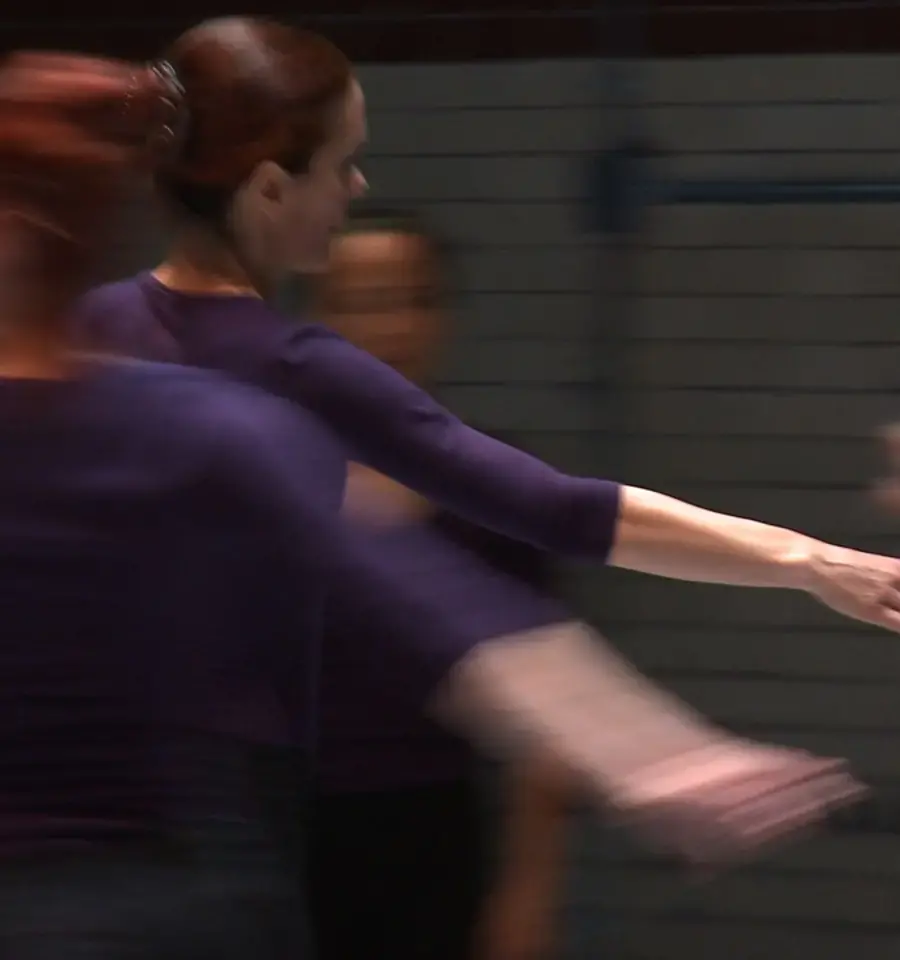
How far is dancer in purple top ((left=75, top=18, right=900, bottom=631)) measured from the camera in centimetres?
141

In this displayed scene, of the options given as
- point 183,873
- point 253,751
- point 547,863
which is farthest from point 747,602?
point 183,873

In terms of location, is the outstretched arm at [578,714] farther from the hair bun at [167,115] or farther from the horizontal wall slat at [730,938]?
the horizontal wall slat at [730,938]

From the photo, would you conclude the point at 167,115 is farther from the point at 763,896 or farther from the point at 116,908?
the point at 763,896

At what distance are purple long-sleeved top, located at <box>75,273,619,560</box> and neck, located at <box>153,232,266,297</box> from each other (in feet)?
0.04

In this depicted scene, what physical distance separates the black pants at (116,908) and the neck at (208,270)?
1.76ft

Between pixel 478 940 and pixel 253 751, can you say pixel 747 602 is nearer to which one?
pixel 478 940

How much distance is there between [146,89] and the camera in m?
1.11

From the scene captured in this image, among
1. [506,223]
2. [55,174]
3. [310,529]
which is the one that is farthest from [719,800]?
[506,223]

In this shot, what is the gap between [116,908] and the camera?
1.07 meters

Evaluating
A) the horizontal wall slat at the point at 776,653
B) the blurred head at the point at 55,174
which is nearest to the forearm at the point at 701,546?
the blurred head at the point at 55,174

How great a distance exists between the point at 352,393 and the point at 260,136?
9.0 inches

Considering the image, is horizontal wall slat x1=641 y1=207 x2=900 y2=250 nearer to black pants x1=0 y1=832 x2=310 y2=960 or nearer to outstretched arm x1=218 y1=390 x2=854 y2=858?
outstretched arm x1=218 y1=390 x2=854 y2=858

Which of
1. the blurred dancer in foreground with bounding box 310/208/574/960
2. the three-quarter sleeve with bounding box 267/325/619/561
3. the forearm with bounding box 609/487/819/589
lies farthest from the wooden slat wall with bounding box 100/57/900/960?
the three-quarter sleeve with bounding box 267/325/619/561

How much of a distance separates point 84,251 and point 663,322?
76.6 inches
